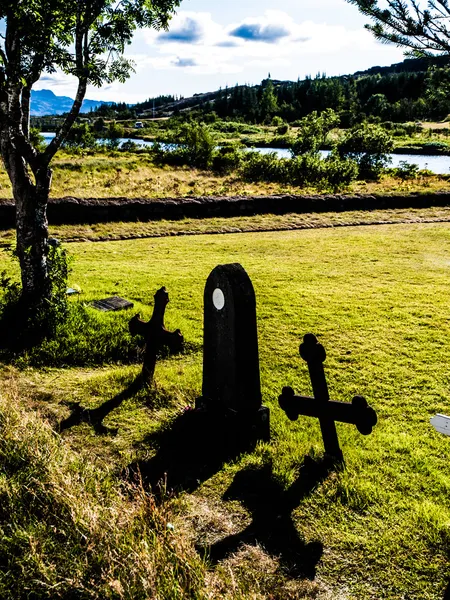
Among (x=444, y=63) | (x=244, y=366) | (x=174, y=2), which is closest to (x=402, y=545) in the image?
(x=244, y=366)

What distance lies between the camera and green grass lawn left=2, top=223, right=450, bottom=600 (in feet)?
10.5

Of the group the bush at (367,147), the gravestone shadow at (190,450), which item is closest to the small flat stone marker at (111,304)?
the gravestone shadow at (190,450)

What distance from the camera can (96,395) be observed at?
5.59 metres

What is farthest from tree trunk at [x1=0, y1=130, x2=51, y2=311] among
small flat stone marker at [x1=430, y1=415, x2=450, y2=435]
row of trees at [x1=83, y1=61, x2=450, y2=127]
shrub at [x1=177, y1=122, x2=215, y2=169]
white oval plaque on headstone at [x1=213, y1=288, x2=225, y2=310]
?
row of trees at [x1=83, y1=61, x2=450, y2=127]

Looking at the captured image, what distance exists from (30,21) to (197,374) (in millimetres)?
4709

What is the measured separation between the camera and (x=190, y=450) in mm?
4566

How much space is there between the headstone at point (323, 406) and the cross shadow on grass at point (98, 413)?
1.75m

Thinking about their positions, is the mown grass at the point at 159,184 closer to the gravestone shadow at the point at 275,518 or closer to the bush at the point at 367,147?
the bush at the point at 367,147

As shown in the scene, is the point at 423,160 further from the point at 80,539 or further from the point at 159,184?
the point at 80,539

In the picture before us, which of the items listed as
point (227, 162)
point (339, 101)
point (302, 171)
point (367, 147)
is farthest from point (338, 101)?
point (302, 171)

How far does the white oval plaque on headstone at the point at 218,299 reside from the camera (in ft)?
15.4

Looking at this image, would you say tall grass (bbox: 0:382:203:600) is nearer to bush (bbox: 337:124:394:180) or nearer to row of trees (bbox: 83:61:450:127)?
bush (bbox: 337:124:394:180)

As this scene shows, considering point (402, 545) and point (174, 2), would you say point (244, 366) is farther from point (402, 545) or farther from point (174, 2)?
point (174, 2)

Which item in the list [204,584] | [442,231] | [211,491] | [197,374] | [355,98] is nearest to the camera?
[204,584]
